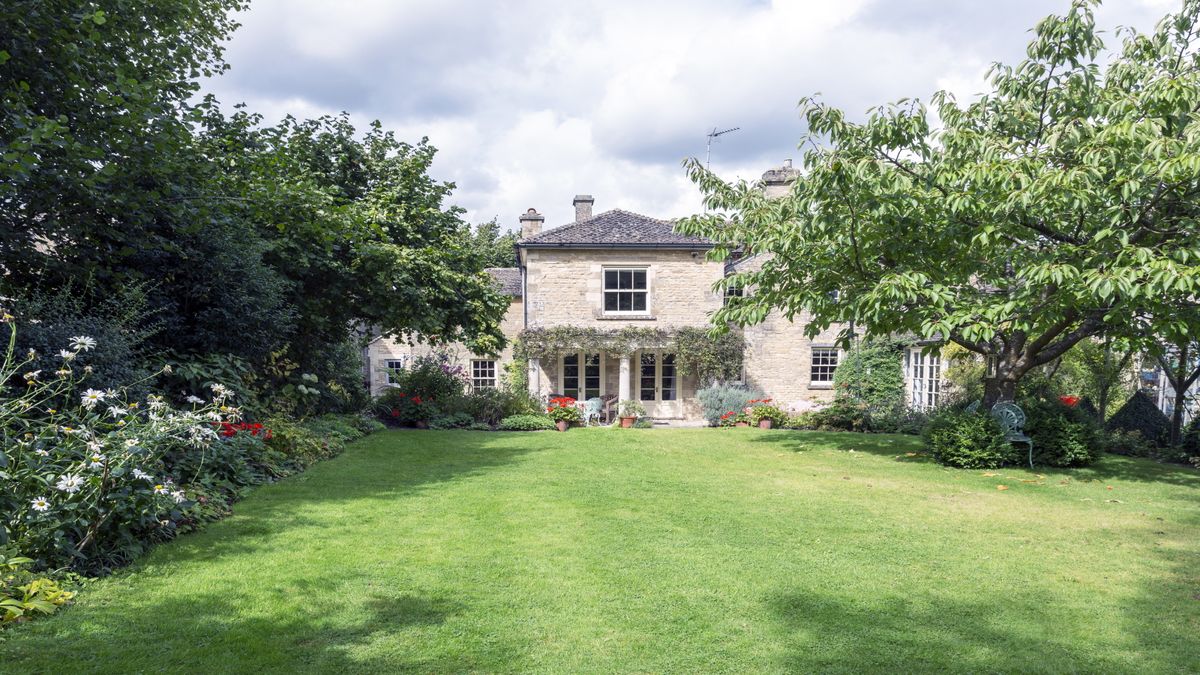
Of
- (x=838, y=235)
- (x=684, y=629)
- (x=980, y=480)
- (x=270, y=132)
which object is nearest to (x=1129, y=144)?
(x=838, y=235)

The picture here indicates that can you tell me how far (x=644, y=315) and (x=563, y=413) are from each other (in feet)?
14.6

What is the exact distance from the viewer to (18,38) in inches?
277

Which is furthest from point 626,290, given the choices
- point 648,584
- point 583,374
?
point 648,584

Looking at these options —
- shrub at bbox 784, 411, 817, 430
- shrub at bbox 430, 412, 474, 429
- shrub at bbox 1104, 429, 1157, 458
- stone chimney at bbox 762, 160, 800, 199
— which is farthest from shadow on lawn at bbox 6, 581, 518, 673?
stone chimney at bbox 762, 160, 800, 199

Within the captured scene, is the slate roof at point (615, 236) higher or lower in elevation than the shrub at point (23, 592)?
higher

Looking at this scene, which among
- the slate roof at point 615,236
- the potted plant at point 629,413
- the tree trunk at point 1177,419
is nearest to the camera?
the tree trunk at point 1177,419

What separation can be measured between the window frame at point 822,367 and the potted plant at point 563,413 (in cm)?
768

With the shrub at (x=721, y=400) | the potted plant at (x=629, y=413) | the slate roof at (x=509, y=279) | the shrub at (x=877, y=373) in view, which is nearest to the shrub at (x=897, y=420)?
the shrub at (x=877, y=373)

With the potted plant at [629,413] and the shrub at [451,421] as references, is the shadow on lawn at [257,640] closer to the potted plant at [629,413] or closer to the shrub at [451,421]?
the shrub at [451,421]

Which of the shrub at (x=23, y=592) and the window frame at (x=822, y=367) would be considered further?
the window frame at (x=822, y=367)

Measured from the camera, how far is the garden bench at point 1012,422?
1102 cm

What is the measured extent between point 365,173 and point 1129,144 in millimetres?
13280

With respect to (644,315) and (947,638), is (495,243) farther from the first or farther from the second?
(947,638)

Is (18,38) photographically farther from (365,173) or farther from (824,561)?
(824,561)
